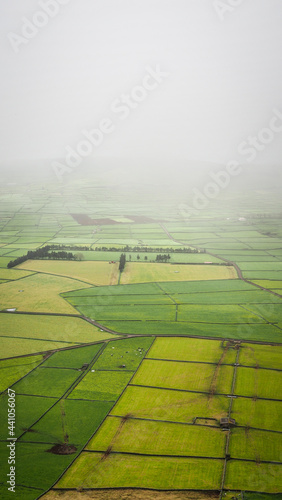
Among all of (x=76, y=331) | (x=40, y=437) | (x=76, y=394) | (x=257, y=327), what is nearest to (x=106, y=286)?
(x=76, y=331)

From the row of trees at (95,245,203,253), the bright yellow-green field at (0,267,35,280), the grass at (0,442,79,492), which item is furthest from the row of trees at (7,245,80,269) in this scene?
the grass at (0,442,79,492)

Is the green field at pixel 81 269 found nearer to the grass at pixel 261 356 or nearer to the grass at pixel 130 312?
the grass at pixel 130 312

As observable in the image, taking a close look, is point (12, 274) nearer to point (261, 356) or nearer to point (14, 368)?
point (14, 368)

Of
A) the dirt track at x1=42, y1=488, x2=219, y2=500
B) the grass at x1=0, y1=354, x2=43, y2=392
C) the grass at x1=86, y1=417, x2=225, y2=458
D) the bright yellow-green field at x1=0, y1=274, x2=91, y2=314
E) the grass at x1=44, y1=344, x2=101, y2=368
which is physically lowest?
the dirt track at x1=42, y1=488, x2=219, y2=500

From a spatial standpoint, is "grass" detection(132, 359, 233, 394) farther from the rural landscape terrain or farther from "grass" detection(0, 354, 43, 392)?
"grass" detection(0, 354, 43, 392)

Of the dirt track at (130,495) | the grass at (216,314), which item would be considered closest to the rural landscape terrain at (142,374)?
the dirt track at (130,495)

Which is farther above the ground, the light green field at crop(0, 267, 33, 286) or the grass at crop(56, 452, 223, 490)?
the light green field at crop(0, 267, 33, 286)
